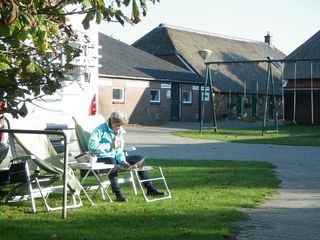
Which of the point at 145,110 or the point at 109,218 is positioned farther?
the point at 145,110

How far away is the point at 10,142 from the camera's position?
29.3 feet

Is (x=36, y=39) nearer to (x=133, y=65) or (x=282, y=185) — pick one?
(x=282, y=185)

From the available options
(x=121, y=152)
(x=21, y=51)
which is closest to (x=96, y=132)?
(x=121, y=152)

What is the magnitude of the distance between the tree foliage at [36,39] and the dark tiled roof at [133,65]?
33.2m

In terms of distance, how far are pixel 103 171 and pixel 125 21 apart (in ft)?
14.9

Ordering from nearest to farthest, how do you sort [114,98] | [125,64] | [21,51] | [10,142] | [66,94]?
[21,51], [10,142], [66,94], [114,98], [125,64]

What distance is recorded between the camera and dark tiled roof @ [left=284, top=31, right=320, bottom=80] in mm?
45953

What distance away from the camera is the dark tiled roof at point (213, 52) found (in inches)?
2095

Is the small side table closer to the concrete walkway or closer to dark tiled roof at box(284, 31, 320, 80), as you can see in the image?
the concrete walkway

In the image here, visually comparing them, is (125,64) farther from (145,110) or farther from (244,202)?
(244,202)

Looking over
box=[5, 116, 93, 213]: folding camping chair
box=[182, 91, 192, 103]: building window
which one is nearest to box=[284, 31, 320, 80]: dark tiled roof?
box=[182, 91, 192, 103]: building window

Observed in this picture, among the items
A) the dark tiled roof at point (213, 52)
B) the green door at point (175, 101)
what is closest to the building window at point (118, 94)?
the green door at point (175, 101)

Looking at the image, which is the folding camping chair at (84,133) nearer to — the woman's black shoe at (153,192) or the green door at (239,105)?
the woman's black shoe at (153,192)

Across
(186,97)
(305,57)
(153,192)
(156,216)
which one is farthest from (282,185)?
(305,57)
